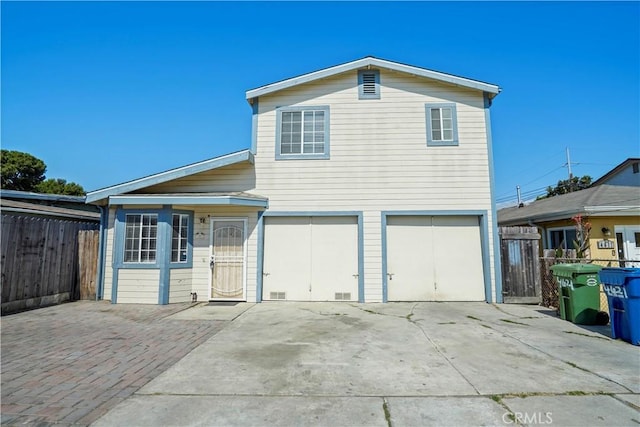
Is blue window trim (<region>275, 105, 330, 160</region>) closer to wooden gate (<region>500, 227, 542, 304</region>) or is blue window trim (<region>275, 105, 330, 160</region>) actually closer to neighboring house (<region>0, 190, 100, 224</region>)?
wooden gate (<region>500, 227, 542, 304</region>)

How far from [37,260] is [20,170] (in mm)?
30346

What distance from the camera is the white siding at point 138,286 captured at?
8.44 m

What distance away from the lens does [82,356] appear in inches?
180

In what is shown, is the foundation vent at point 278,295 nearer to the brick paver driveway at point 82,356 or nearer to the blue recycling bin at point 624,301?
the brick paver driveway at point 82,356

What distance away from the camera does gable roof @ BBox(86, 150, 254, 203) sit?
8.66 metres

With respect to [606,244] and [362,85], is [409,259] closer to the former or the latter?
[362,85]

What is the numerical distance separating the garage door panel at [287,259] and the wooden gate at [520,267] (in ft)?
17.8

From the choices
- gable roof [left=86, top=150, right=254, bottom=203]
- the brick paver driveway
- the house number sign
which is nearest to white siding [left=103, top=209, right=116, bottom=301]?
gable roof [left=86, top=150, right=254, bottom=203]

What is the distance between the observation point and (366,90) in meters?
9.49

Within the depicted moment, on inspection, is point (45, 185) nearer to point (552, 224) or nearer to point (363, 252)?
point (363, 252)

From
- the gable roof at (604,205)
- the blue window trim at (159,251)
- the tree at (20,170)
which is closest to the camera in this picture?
the blue window trim at (159,251)

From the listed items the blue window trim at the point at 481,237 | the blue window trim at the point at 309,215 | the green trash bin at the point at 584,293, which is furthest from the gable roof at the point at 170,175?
the green trash bin at the point at 584,293

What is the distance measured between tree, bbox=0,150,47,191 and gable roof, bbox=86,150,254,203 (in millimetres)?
29395

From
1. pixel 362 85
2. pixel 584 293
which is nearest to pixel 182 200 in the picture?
pixel 362 85
